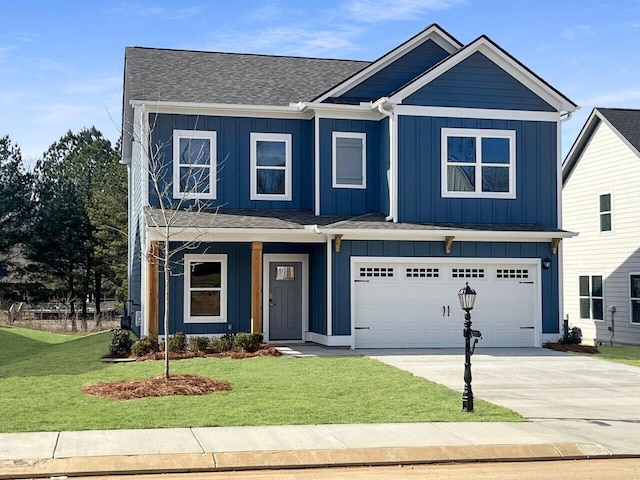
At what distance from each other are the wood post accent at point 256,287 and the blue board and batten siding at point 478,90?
5198 mm

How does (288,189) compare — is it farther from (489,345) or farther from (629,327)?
(629,327)

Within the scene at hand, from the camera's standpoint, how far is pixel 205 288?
21.0 metres

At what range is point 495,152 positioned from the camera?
21.1 metres

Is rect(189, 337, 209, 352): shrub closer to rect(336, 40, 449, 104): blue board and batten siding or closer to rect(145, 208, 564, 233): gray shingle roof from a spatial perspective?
rect(145, 208, 564, 233): gray shingle roof

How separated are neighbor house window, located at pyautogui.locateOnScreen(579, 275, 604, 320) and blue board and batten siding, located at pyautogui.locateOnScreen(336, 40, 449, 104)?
1020 centimetres

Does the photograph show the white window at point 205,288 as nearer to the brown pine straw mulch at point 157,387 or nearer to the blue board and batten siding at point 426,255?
the blue board and batten siding at point 426,255

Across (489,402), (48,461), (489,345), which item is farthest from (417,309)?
(48,461)

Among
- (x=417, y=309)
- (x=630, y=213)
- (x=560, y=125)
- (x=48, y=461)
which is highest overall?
(x=560, y=125)

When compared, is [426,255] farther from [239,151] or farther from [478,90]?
[239,151]

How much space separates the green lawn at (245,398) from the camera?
1073 cm

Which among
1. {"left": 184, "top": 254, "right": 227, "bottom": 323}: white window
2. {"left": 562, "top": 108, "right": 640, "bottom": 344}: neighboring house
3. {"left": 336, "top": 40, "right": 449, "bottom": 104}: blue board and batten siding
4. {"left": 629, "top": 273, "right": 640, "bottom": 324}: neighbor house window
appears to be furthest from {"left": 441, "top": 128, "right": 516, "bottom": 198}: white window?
{"left": 629, "top": 273, "right": 640, "bottom": 324}: neighbor house window

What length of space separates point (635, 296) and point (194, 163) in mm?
14427

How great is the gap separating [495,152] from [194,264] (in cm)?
818

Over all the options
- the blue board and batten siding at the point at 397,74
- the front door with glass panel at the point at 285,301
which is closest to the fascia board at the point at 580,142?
the blue board and batten siding at the point at 397,74
